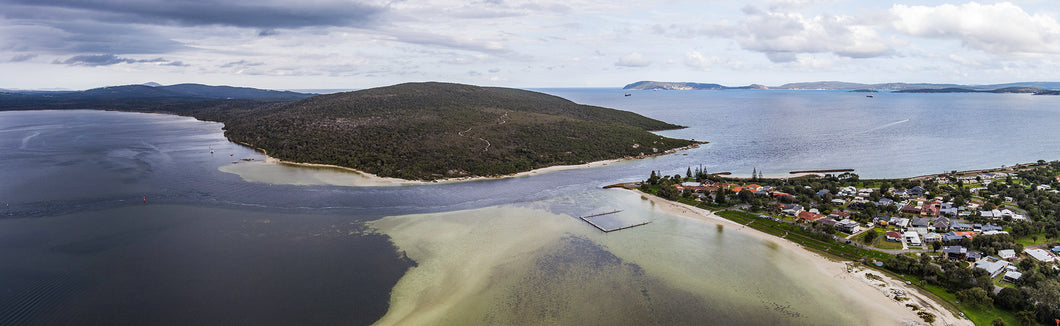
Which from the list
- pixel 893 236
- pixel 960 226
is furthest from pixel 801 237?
pixel 960 226

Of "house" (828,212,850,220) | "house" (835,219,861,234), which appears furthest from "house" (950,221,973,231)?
"house" (828,212,850,220)

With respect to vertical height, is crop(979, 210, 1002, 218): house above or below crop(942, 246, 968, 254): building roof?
above

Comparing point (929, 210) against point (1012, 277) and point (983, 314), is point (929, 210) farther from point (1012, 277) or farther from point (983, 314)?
point (983, 314)

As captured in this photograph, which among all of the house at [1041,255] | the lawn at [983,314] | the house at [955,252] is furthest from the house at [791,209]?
the lawn at [983,314]

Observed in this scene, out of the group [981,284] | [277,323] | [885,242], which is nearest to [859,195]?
[885,242]

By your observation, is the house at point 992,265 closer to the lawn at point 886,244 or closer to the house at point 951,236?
the house at point 951,236

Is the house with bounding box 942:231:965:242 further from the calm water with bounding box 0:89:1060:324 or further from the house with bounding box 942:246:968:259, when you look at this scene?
the calm water with bounding box 0:89:1060:324

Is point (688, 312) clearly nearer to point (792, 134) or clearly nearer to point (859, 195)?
point (859, 195)
